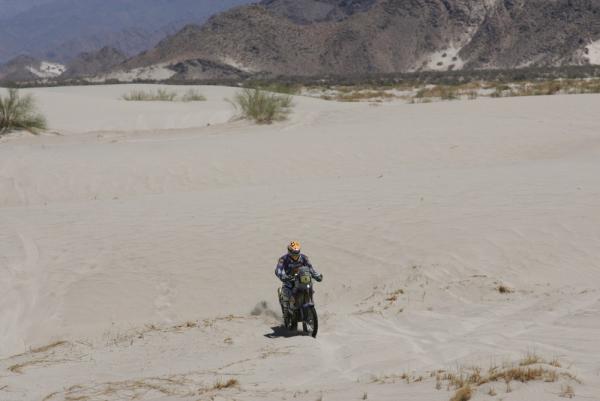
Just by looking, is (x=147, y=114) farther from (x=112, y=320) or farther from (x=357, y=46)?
(x=357, y=46)

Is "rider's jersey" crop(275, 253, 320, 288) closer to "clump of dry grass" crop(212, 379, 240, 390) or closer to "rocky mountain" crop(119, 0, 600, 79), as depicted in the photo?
"clump of dry grass" crop(212, 379, 240, 390)

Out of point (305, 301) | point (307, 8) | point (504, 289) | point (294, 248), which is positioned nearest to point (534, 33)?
point (504, 289)

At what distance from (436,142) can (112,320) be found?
504 inches

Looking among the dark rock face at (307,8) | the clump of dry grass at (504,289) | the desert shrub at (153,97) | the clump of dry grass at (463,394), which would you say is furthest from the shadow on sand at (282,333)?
the dark rock face at (307,8)

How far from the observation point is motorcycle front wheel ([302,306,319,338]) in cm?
816

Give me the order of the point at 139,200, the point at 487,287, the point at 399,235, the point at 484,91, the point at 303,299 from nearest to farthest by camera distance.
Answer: the point at 303,299 < the point at 487,287 < the point at 399,235 < the point at 139,200 < the point at 484,91

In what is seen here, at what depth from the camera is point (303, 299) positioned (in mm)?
8266

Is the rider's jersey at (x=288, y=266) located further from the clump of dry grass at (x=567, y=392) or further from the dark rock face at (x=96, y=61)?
the dark rock face at (x=96, y=61)

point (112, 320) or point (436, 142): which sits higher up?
point (436, 142)

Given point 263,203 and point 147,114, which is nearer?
point 263,203

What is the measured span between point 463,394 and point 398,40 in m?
88.4

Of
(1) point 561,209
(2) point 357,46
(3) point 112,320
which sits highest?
(2) point 357,46

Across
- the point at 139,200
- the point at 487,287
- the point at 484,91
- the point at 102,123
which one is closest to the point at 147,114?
the point at 102,123

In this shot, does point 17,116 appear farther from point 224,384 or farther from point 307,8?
point 307,8
